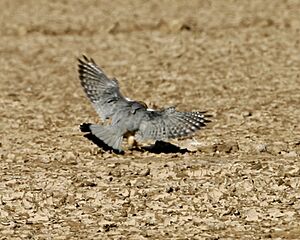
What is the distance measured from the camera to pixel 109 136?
7.80 metres

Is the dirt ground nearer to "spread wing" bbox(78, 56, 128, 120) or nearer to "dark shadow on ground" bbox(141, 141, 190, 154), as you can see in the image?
"dark shadow on ground" bbox(141, 141, 190, 154)

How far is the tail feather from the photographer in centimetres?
777

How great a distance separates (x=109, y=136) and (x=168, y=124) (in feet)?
1.59

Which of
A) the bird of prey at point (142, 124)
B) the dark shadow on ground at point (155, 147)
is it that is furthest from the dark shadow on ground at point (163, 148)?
the bird of prey at point (142, 124)

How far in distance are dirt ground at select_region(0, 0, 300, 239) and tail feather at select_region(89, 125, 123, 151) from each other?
0.43 ft

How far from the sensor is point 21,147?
26.9 ft

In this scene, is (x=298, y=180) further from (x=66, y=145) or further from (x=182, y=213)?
(x=66, y=145)

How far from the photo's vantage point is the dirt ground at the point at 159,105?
6.60 meters

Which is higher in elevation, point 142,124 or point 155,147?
point 142,124

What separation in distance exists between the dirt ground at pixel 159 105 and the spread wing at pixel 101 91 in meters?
0.34

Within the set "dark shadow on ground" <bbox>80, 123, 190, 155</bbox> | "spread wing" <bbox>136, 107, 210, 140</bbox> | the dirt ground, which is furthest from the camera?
"dark shadow on ground" <bbox>80, 123, 190, 155</bbox>

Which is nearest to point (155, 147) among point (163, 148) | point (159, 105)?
point (163, 148)

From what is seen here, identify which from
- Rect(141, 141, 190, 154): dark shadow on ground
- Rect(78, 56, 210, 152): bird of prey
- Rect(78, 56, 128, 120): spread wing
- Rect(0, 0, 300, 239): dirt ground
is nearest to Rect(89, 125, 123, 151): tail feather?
Rect(78, 56, 210, 152): bird of prey

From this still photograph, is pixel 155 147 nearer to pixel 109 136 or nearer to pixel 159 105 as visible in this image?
pixel 109 136
